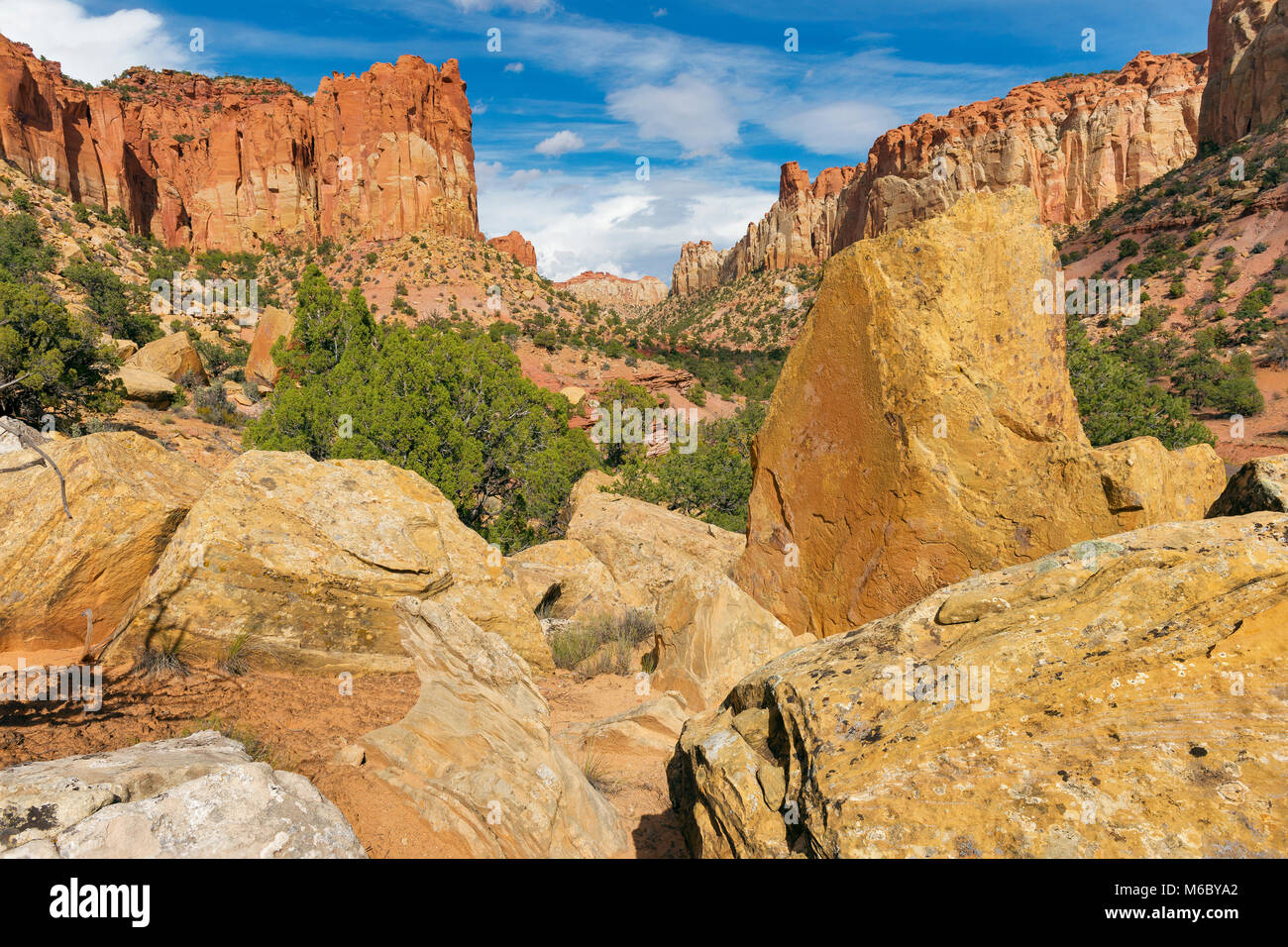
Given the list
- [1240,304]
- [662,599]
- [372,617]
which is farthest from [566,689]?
[1240,304]

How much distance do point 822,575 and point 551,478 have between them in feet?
25.2

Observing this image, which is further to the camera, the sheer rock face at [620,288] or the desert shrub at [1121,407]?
the sheer rock face at [620,288]

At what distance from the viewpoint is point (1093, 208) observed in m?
66.0

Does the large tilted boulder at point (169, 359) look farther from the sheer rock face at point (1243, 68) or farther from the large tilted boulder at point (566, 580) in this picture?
the sheer rock face at point (1243, 68)

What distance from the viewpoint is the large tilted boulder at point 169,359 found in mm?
25188

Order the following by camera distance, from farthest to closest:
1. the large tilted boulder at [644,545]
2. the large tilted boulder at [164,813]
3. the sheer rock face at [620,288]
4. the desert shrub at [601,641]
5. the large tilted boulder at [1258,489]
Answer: the sheer rock face at [620,288]
the large tilted boulder at [644,545]
the desert shrub at [601,641]
the large tilted boulder at [1258,489]
the large tilted boulder at [164,813]

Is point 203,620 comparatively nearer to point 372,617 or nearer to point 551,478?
point 372,617

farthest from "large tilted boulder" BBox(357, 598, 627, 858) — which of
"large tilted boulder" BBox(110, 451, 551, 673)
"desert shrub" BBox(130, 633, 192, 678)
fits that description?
"desert shrub" BBox(130, 633, 192, 678)

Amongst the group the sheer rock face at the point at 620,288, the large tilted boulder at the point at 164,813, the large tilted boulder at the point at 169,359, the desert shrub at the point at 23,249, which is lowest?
the large tilted boulder at the point at 164,813

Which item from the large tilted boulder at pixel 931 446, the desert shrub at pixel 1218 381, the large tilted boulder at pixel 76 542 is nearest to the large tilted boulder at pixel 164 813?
the large tilted boulder at pixel 76 542

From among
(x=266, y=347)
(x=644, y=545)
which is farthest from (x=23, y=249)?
(x=644, y=545)

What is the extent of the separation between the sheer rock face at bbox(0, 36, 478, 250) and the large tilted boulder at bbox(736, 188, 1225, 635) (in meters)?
63.2

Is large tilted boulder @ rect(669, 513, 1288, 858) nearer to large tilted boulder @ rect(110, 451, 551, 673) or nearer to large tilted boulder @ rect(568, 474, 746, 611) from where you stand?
large tilted boulder @ rect(110, 451, 551, 673)

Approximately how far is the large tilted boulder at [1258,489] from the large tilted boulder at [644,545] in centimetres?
677
